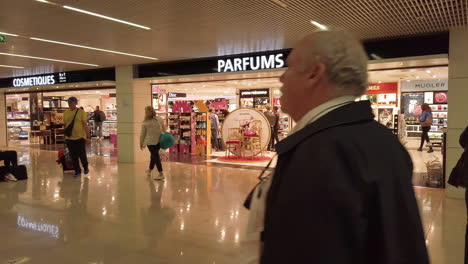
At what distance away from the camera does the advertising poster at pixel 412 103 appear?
15901mm

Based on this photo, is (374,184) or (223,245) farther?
(223,245)

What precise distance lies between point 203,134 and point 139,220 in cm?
756

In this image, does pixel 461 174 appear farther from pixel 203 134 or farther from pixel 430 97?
pixel 430 97

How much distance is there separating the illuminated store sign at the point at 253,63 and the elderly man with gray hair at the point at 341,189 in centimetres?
666

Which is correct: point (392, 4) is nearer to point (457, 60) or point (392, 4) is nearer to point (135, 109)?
point (457, 60)

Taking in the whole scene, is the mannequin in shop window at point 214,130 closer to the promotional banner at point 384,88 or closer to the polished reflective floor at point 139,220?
the polished reflective floor at point 139,220

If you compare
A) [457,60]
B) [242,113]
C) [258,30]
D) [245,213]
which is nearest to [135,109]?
[242,113]

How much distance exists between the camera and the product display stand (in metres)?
12.0

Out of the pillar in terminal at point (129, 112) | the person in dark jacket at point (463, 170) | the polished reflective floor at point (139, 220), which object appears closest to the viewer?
the person in dark jacket at point (463, 170)

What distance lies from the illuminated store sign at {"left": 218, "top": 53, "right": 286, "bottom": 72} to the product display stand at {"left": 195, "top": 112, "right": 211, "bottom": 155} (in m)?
3.92

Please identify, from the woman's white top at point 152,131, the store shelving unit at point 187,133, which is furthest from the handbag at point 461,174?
the store shelving unit at point 187,133

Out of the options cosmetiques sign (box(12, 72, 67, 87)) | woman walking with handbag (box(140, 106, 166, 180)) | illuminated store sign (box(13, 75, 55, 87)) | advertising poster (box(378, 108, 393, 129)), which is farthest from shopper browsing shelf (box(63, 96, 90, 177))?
advertising poster (box(378, 108, 393, 129))

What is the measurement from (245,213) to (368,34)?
12.4ft

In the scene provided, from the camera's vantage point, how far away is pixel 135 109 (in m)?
10.2
